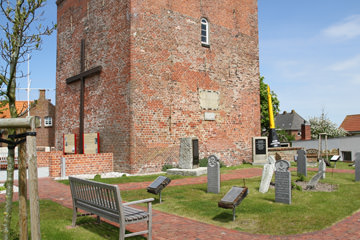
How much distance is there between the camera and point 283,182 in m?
8.35

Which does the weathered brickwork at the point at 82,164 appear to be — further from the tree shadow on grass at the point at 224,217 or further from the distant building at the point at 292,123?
the distant building at the point at 292,123

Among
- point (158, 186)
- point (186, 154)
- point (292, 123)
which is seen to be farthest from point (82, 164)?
point (292, 123)

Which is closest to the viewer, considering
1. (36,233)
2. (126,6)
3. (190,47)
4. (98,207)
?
(36,233)

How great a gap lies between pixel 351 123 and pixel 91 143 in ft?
137

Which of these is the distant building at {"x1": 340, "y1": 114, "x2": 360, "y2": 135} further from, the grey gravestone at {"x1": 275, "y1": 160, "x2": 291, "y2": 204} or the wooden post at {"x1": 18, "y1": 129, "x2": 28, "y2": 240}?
the wooden post at {"x1": 18, "y1": 129, "x2": 28, "y2": 240}

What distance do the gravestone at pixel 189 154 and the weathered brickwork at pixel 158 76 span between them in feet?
5.21

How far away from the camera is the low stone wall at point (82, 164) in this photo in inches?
559

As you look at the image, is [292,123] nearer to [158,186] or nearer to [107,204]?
[158,186]

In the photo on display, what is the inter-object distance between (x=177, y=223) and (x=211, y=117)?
12385 millimetres

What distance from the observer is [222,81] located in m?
19.5

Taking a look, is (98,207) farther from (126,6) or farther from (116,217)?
(126,6)

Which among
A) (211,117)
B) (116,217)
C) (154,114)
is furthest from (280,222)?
(211,117)

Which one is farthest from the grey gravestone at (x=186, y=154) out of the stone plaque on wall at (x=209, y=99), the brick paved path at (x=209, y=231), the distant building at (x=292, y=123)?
the distant building at (x=292, y=123)

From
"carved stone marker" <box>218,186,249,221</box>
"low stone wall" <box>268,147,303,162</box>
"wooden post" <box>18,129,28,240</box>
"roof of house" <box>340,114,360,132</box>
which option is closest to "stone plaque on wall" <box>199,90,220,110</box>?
"low stone wall" <box>268,147,303,162</box>
